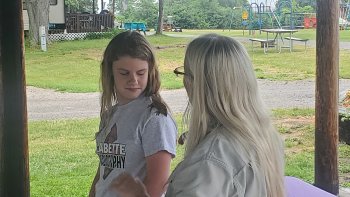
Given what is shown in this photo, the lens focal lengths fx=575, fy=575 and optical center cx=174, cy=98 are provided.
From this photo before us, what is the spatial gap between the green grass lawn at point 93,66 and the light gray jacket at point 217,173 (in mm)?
8979

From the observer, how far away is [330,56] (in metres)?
4.64

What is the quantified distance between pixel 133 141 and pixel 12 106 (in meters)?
1.50

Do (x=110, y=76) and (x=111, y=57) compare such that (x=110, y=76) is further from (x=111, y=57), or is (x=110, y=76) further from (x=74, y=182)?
(x=74, y=182)

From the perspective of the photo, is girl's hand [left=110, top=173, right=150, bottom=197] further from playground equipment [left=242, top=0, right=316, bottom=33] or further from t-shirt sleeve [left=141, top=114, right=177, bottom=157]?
playground equipment [left=242, top=0, right=316, bottom=33]

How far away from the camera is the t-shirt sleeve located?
1.97 meters

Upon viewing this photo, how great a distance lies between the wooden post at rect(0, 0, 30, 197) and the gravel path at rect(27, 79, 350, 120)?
5587 mm

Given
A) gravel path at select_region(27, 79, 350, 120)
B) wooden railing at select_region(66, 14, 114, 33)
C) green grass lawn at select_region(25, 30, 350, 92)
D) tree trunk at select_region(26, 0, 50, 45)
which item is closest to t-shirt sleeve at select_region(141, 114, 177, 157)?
gravel path at select_region(27, 79, 350, 120)

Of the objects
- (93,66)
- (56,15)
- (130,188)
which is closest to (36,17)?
(56,15)

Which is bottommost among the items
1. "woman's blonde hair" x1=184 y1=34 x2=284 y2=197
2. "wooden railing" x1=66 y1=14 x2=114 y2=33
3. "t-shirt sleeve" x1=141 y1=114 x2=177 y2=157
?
"t-shirt sleeve" x1=141 y1=114 x2=177 y2=157

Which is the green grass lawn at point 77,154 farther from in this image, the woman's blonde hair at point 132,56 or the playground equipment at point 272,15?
the playground equipment at point 272,15

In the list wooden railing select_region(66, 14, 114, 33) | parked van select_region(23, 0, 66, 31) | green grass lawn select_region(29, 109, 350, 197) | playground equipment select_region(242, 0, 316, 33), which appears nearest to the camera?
green grass lawn select_region(29, 109, 350, 197)

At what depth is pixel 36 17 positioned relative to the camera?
21656 millimetres

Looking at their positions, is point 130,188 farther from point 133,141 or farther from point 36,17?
point 36,17

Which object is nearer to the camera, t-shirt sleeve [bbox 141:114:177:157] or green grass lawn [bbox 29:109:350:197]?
t-shirt sleeve [bbox 141:114:177:157]
